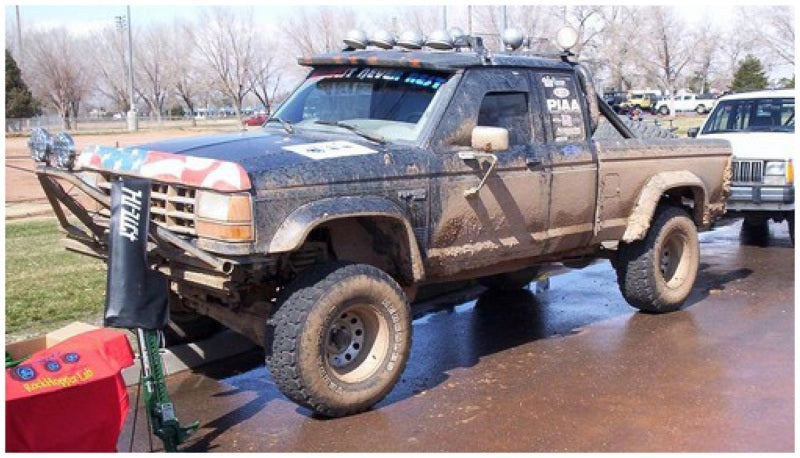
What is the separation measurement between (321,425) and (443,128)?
2064 mm

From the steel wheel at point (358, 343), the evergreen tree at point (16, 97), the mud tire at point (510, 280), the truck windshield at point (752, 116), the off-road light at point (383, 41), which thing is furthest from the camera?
the evergreen tree at point (16, 97)

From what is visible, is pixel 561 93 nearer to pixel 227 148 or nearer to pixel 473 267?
pixel 473 267

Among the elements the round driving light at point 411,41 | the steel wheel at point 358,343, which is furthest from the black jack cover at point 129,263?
the round driving light at point 411,41

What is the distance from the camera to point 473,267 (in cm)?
621

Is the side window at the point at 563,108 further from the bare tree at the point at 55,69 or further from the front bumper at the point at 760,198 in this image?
the bare tree at the point at 55,69

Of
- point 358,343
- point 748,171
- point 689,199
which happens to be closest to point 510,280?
point 689,199

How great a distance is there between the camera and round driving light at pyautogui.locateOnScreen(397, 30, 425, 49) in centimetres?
667

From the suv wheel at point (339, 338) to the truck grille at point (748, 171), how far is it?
690 centimetres

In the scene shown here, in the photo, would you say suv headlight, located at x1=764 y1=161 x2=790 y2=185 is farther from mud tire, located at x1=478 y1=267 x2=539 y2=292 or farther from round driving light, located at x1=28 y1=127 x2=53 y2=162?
round driving light, located at x1=28 y1=127 x2=53 y2=162

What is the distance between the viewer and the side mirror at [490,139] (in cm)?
577

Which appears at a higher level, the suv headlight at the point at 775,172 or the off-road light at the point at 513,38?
the off-road light at the point at 513,38

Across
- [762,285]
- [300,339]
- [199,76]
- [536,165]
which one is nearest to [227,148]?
[300,339]

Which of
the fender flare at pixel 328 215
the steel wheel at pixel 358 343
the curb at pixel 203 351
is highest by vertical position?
the fender flare at pixel 328 215

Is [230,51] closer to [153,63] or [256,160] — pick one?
[153,63]
